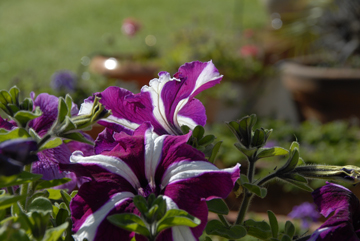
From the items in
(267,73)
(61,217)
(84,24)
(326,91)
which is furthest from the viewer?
(84,24)

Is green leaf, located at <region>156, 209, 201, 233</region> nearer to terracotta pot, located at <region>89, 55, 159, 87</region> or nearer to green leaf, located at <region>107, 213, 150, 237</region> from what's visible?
green leaf, located at <region>107, 213, 150, 237</region>

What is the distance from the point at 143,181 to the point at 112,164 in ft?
0.12

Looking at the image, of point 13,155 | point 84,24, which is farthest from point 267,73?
point 84,24

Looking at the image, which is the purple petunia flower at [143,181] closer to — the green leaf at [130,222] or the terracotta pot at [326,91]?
the green leaf at [130,222]

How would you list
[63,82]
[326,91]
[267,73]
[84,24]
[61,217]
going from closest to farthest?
[61,217], [63,82], [326,91], [267,73], [84,24]

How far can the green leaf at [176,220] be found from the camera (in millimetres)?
330

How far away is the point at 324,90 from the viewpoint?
2.83 metres

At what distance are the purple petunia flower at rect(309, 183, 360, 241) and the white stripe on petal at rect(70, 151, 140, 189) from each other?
0.18 metres

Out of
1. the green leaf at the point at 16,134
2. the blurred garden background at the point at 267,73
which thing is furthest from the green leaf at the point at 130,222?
the blurred garden background at the point at 267,73

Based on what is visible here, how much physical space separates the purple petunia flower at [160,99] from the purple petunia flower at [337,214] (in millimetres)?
163

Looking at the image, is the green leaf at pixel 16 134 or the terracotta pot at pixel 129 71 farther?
the terracotta pot at pixel 129 71

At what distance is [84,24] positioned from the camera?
630 cm

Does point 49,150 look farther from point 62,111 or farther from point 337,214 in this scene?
point 337,214

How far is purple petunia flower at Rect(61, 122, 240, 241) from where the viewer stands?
0.37 metres
